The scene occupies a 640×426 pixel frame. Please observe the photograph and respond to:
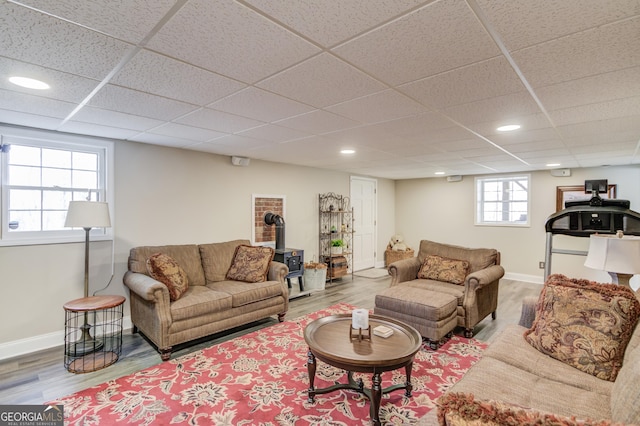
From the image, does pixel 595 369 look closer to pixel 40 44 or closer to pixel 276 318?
pixel 276 318

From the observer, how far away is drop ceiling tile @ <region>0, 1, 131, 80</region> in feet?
4.28

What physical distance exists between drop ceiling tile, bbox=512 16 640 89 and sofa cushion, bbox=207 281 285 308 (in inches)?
123

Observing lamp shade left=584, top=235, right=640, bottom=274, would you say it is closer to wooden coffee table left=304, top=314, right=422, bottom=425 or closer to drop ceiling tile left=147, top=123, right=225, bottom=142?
wooden coffee table left=304, top=314, right=422, bottom=425

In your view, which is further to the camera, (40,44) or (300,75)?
(300,75)

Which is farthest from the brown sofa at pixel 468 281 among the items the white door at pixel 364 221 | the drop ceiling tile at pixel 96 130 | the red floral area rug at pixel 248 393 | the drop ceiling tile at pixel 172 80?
the drop ceiling tile at pixel 96 130

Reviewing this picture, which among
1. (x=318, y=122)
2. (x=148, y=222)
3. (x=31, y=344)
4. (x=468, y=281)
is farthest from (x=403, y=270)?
(x=31, y=344)

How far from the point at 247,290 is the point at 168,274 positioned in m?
0.84

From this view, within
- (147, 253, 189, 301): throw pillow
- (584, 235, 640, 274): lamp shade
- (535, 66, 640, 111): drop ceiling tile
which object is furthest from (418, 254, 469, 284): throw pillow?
(147, 253, 189, 301): throw pillow

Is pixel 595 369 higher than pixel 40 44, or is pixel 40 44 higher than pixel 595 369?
pixel 40 44

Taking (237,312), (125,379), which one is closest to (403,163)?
(237,312)

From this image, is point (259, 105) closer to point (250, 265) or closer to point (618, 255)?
point (250, 265)

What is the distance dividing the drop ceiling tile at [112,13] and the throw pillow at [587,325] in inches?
108

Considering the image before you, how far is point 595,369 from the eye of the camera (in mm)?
1796

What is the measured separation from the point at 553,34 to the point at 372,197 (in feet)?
19.7
